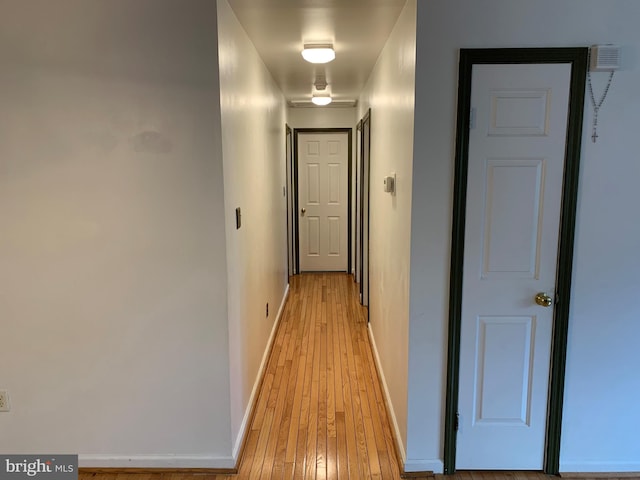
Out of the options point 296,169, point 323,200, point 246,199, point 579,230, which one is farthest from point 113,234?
point 323,200

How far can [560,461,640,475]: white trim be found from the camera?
201cm

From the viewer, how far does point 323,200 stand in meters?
5.83

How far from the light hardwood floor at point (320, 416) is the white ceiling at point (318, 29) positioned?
2.28 metres

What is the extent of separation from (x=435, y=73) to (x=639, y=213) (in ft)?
3.68

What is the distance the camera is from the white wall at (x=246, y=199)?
201 cm

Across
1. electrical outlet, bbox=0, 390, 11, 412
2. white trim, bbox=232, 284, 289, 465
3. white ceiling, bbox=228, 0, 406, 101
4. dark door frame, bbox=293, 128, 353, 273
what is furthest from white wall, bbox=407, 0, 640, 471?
dark door frame, bbox=293, 128, 353, 273

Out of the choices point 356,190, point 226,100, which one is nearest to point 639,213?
point 226,100

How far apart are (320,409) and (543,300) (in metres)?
1.48

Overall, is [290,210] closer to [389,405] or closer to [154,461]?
[389,405]

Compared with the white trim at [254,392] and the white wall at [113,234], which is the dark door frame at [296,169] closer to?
the white trim at [254,392]

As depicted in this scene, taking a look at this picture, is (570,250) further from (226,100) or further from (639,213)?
(226,100)

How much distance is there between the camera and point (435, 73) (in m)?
1.77

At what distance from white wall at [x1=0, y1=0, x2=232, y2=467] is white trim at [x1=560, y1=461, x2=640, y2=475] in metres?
1.67

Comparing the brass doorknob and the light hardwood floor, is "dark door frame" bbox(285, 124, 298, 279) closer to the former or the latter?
the light hardwood floor
